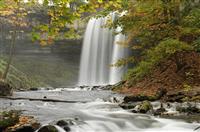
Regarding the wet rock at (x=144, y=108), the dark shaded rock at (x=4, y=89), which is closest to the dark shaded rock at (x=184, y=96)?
the wet rock at (x=144, y=108)

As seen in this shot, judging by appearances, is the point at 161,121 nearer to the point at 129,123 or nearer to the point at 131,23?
the point at 129,123

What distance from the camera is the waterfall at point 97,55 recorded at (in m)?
38.1

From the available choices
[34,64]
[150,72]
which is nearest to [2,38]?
[34,64]

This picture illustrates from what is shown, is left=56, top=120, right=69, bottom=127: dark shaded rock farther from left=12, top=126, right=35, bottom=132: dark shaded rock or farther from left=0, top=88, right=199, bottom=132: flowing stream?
left=12, top=126, right=35, bottom=132: dark shaded rock

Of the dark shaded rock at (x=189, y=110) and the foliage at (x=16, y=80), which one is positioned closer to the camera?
the dark shaded rock at (x=189, y=110)

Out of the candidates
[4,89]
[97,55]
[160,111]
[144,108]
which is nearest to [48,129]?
[144,108]

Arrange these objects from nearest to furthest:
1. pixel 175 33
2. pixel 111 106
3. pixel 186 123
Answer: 1. pixel 186 123
2. pixel 111 106
3. pixel 175 33

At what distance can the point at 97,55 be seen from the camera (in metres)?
39.3

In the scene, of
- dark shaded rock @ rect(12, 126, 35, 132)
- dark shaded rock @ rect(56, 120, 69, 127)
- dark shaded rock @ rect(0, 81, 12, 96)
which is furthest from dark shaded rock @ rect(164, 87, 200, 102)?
dark shaded rock @ rect(0, 81, 12, 96)

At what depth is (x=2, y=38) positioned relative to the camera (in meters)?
38.9

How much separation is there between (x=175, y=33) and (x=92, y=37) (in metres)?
24.8

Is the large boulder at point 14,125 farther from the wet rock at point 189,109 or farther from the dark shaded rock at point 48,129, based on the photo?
the wet rock at point 189,109

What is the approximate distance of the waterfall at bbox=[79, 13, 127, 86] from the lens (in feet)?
125

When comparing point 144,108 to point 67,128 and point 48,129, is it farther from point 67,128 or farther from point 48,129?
point 48,129
